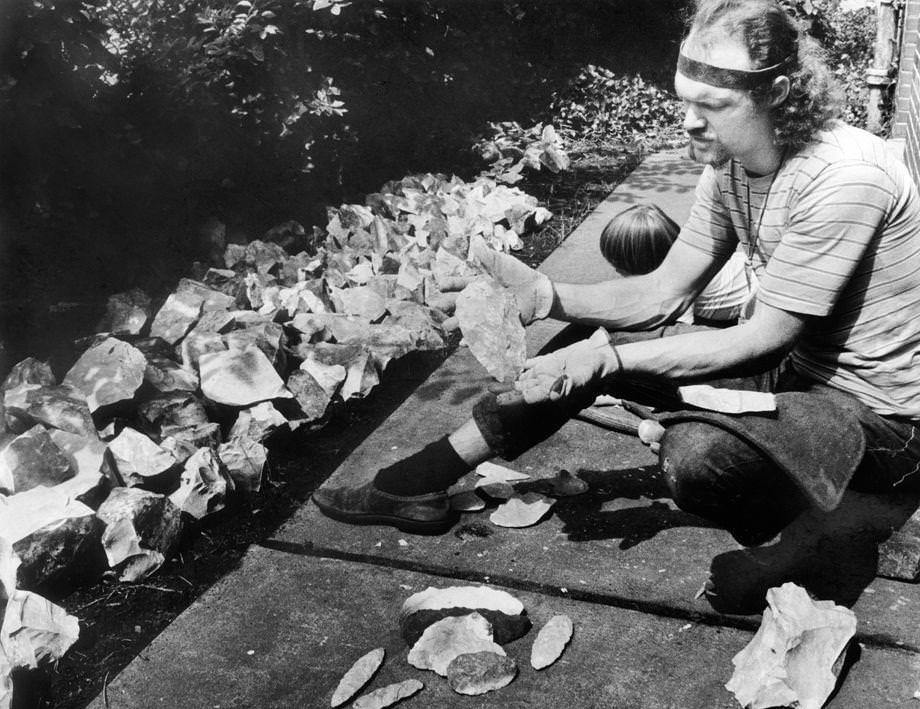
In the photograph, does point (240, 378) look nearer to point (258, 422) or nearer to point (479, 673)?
point (258, 422)

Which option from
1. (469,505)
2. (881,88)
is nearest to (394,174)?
(469,505)

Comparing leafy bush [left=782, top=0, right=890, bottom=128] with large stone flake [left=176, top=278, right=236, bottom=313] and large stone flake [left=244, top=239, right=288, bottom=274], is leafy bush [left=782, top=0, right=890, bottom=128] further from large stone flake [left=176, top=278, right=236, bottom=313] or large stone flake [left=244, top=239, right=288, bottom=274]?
large stone flake [left=176, top=278, right=236, bottom=313]

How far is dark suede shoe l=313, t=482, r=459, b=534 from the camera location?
306 cm

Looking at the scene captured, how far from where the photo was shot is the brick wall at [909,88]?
5.45 m

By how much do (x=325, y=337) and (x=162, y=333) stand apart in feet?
2.27

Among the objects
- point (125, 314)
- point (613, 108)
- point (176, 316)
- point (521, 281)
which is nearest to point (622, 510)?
point (521, 281)

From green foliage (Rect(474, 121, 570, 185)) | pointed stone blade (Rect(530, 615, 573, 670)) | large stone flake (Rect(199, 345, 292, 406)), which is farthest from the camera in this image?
green foliage (Rect(474, 121, 570, 185))

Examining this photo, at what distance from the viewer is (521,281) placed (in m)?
2.93

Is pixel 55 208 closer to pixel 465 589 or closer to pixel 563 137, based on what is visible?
pixel 465 589

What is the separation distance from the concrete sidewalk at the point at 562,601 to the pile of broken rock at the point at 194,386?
13.8 inches

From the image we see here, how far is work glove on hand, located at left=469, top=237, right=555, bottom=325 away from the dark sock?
19.5 inches

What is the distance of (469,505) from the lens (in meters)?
3.21

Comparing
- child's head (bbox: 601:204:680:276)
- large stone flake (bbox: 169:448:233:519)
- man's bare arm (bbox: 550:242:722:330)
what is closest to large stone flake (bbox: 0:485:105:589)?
large stone flake (bbox: 169:448:233:519)

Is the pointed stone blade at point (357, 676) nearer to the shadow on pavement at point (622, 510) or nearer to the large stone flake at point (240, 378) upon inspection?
the shadow on pavement at point (622, 510)
